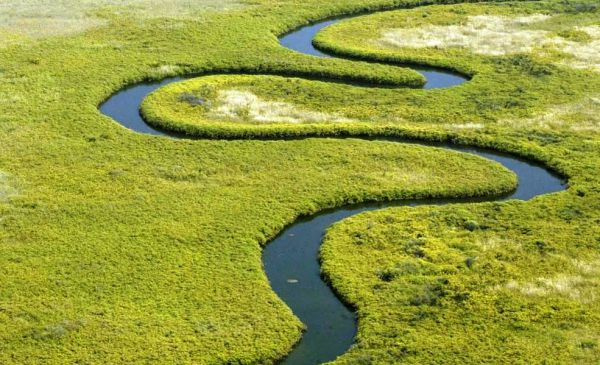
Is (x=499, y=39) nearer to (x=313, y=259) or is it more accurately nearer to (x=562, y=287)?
(x=313, y=259)

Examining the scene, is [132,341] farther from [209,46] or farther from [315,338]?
[209,46]

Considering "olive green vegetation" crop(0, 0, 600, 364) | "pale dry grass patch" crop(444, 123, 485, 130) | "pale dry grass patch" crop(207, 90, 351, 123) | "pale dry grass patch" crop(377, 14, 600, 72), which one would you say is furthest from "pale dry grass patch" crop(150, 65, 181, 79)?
"pale dry grass patch" crop(444, 123, 485, 130)

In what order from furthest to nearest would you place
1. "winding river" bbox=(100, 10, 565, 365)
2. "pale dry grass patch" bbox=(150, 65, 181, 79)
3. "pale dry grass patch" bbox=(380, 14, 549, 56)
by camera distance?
"pale dry grass patch" bbox=(380, 14, 549, 56) < "pale dry grass patch" bbox=(150, 65, 181, 79) < "winding river" bbox=(100, 10, 565, 365)

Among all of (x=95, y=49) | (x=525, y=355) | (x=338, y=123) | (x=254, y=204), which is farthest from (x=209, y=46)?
(x=525, y=355)

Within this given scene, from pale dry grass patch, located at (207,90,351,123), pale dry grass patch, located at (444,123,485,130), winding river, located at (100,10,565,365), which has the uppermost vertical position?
pale dry grass patch, located at (444,123,485,130)

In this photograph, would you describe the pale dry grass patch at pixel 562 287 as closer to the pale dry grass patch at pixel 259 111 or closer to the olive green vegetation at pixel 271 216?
the olive green vegetation at pixel 271 216

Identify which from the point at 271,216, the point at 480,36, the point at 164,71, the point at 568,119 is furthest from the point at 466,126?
the point at 164,71

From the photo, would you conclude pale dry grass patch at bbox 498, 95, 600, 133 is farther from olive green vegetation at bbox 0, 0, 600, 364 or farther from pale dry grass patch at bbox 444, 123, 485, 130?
pale dry grass patch at bbox 444, 123, 485, 130
